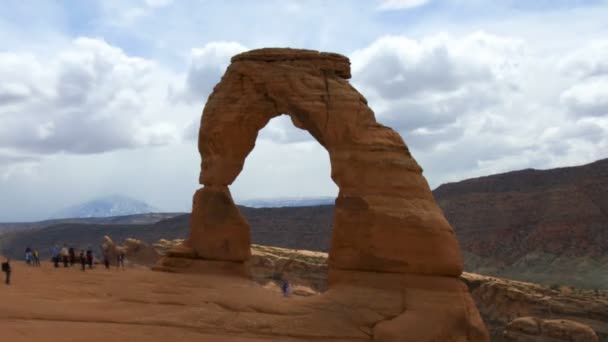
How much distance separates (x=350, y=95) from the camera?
60.5 ft

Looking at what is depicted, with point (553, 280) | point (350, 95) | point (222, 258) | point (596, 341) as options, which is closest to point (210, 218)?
point (222, 258)

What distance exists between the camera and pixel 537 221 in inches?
2430

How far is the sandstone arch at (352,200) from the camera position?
53.4 feet

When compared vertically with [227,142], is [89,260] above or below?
below

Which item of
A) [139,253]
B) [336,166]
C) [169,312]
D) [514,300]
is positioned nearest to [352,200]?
[336,166]

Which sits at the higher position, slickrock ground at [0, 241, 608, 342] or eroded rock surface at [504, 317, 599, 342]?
slickrock ground at [0, 241, 608, 342]

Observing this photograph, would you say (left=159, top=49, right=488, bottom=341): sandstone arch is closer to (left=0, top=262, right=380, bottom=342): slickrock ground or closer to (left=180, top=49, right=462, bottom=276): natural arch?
(left=180, top=49, right=462, bottom=276): natural arch

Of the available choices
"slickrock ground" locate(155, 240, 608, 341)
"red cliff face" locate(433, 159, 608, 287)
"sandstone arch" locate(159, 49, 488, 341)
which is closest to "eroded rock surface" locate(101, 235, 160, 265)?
"slickrock ground" locate(155, 240, 608, 341)

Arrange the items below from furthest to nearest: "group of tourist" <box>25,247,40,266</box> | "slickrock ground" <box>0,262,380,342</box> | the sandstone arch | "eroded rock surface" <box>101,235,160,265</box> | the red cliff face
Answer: the red cliff face, "eroded rock surface" <box>101,235,160,265</box>, "group of tourist" <box>25,247,40,266</box>, the sandstone arch, "slickrock ground" <box>0,262,380,342</box>

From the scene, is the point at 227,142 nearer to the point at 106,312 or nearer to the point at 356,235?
the point at 356,235

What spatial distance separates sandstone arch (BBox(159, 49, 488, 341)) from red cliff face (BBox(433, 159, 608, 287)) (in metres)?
34.4

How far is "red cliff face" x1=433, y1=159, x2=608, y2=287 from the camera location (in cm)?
5278

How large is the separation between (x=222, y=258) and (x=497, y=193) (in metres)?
53.1

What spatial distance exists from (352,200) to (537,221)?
49.0 metres
